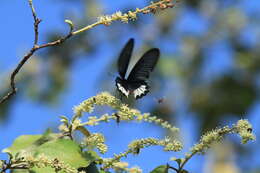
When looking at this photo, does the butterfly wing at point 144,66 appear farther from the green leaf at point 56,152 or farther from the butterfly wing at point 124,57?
the green leaf at point 56,152

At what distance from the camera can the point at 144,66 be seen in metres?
2.97

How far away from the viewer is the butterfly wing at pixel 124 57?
2787mm

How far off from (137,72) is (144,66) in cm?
4

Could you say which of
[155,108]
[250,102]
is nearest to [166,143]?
[155,108]

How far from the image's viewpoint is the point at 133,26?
19.1 m

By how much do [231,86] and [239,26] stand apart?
8.23 ft

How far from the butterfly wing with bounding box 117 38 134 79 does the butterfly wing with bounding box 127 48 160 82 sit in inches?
2.1

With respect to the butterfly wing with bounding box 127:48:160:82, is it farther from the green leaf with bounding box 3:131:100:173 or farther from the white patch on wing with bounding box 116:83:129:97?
the green leaf with bounding box 3:131:100:173

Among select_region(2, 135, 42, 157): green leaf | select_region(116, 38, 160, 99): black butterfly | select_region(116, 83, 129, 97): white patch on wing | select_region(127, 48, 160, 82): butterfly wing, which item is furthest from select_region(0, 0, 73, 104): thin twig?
select_region(127, 48, 160, 82): butterfly wing

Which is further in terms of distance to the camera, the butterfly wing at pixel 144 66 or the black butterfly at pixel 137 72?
the butterfly wing at pixel 144 66

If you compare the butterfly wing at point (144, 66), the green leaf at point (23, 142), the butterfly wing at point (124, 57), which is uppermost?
the butterfly wing at point (144, 66)

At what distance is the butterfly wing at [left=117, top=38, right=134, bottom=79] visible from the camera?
2787 millimetres

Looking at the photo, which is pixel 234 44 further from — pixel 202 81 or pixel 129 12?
pixel 129 12

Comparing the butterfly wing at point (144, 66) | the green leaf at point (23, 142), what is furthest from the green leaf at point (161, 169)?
the butterfly wing at point (144, 66)
